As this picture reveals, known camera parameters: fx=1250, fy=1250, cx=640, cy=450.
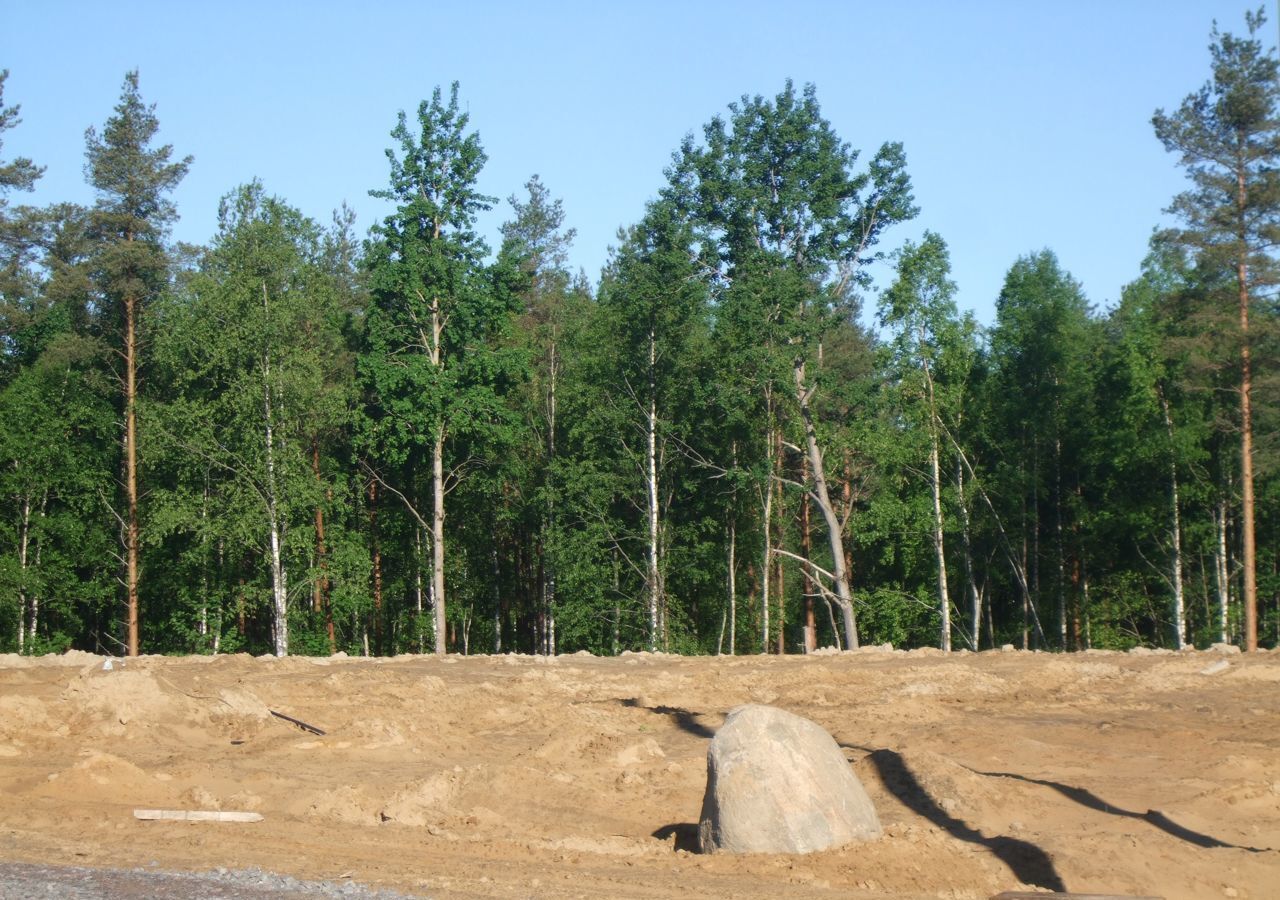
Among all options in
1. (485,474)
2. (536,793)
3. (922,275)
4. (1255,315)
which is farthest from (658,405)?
(536,793)

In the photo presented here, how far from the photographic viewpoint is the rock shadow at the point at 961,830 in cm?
994

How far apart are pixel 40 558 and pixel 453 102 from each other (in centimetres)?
1781

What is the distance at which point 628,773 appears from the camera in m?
13.6

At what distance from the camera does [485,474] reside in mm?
34844

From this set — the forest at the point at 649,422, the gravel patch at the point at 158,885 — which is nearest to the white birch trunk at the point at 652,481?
the forest at the point at 649,422

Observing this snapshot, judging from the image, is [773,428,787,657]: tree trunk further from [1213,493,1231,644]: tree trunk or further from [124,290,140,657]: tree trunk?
[124,290,140,657]: tree trunk

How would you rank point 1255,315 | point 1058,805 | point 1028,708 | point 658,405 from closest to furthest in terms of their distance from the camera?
1. point 1058,805
2. point 1028,708
3. point 1255,315
4. point 658,405

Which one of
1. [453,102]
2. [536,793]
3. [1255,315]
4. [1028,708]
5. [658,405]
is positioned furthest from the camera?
[658,405]

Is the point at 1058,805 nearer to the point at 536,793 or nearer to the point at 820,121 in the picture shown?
the point at 536,793

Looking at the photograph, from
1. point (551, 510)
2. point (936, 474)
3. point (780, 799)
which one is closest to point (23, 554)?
point (551, 510)

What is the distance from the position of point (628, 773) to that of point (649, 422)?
20201mm

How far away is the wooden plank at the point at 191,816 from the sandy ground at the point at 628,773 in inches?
6.8

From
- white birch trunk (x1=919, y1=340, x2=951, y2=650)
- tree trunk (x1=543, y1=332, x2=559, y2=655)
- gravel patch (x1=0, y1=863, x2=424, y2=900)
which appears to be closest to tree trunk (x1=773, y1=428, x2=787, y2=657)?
white birch trunk (x1=919, y1=340, x2=951, y2=650)

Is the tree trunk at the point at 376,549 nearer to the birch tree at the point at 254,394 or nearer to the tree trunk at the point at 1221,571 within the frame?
the birch tree at the point at 254,394
